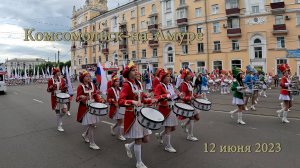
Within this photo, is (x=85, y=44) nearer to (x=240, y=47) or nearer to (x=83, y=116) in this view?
(x=240, y=47)

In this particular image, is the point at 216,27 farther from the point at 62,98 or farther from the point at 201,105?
the point at 62,98

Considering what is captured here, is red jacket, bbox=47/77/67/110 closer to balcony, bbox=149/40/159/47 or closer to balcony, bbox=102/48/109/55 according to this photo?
balcony, bbox=149/40/159/47

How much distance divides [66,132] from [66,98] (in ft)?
3.89

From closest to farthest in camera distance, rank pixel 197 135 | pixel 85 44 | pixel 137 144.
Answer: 1. pixel 137 144
2. pixel 197 135
3. pixel 85 44

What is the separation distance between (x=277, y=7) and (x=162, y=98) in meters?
33.9

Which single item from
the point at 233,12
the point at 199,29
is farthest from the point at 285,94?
the point at 199,29

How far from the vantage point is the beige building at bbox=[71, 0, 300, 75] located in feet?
111

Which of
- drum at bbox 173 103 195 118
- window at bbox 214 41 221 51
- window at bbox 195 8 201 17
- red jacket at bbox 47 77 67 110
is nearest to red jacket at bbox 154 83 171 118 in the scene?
drum at bbox 173 103 195 118

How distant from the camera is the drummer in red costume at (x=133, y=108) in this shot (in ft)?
17.0

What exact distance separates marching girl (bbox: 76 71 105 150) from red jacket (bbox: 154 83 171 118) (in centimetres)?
171

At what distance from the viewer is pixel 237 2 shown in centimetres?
3703

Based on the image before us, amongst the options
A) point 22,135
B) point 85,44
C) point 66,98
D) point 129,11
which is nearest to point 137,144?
point 66,98

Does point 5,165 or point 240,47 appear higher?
point 240,47

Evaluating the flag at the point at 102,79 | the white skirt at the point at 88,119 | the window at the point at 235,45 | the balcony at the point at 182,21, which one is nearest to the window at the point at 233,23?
the window at the point at 235,45
